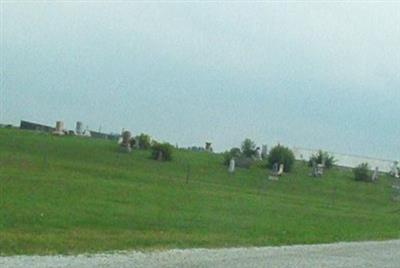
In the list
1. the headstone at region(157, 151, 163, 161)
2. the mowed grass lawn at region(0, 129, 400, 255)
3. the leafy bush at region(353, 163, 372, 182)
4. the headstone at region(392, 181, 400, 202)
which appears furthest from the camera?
the leafy bush at region(353, 163, 372, 182)

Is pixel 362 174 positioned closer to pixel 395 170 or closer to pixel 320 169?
pixel 320 169

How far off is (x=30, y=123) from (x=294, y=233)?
80.3 meters

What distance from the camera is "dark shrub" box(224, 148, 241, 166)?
263ft

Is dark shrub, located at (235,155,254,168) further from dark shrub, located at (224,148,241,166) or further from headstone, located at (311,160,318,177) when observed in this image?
headstone, located at (311,160,318,177)

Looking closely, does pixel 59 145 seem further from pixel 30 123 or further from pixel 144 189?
pixel 144 189

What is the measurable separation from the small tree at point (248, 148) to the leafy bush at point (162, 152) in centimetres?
980

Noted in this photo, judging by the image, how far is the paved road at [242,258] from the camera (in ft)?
56.5

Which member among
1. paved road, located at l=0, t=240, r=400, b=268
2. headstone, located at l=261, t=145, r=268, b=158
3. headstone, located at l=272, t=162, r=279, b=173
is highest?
headstone, located at l=261, t=145, r=268, b=158

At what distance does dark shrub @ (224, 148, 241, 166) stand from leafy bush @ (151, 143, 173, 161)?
17.8 ft

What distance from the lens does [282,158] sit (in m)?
80.1

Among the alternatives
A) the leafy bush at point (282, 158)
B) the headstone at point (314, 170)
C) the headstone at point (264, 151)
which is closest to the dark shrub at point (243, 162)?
the leafy bush at point (282, 158)

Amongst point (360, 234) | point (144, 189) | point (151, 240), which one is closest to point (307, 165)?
point (144, 189)

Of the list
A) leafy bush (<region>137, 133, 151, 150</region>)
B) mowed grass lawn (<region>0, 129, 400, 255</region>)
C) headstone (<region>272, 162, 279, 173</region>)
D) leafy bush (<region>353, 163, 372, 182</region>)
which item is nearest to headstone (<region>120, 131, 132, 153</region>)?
leafy bush (<region>137, 133, 151, 150</region>)

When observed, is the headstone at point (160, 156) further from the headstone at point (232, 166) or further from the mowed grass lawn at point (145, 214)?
the mowed grass lawn at point (145, 214)
